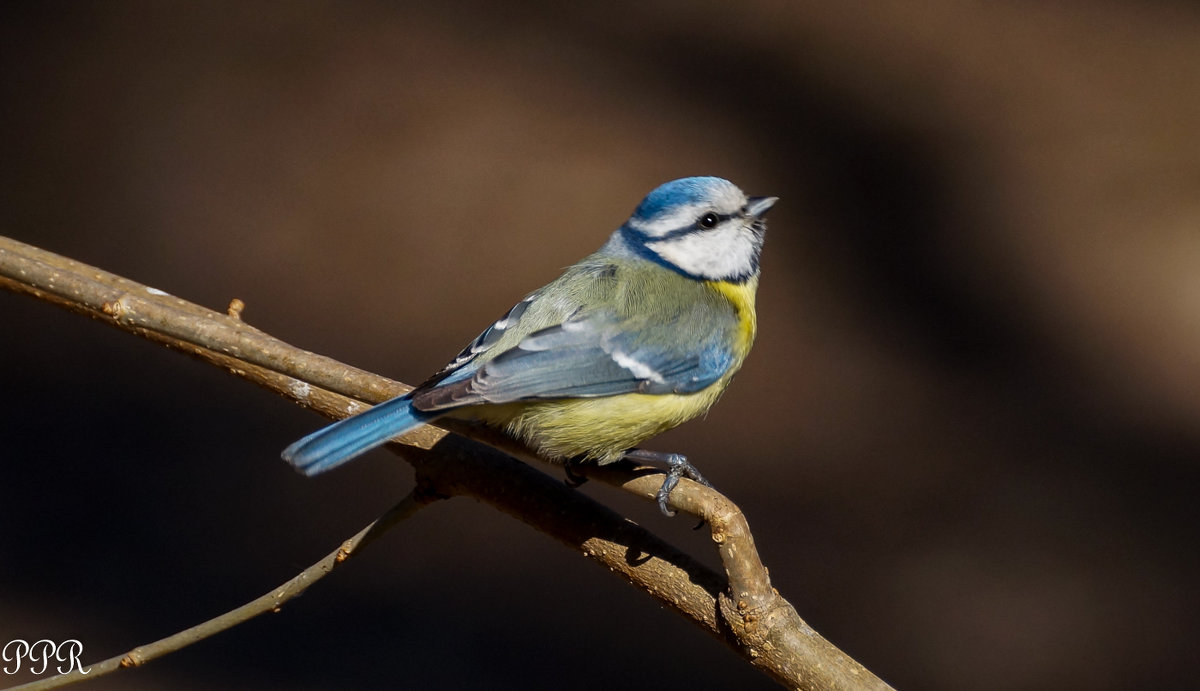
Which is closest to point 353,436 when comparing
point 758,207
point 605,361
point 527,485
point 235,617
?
point 527,485

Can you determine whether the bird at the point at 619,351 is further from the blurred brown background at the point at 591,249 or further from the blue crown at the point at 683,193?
the blurred brown background at the point at 591,249

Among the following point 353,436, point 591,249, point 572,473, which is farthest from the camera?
point 591,249

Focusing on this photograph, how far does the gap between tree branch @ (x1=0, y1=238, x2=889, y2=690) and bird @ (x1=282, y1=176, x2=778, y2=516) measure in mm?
73

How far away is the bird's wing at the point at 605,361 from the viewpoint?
2400 millimetres

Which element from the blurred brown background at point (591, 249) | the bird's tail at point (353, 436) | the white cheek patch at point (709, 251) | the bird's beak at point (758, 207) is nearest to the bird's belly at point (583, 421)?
the bird's tail at point (353, 436)

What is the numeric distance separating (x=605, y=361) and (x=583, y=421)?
0.15m

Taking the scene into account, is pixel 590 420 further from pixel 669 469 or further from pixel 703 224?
pixel 703 224

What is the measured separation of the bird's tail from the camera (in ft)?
7.16

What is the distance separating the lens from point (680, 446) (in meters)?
5.24

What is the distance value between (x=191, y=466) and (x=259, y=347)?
3137 mm

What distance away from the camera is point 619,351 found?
8.53 feet

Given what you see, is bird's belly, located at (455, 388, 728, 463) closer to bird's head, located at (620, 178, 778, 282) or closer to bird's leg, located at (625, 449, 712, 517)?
bird's leg, located at (625, 449, 712, 517)

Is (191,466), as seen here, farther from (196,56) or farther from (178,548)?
(196,56)

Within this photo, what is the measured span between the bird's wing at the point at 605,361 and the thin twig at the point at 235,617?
0.83 ft
